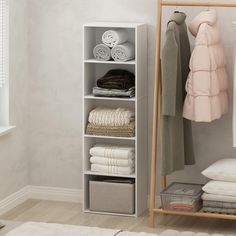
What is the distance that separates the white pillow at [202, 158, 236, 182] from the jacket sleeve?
480 millimetres

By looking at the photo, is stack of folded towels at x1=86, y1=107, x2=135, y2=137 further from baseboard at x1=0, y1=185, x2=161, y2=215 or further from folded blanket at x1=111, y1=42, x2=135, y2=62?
baseboard at x1=0, y1=185, x2=161, y2=215

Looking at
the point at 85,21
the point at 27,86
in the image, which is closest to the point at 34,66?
the point at 27,86

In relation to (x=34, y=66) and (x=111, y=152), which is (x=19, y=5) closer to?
(x=34, y=66)

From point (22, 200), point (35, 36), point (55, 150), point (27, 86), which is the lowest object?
point (22, 200)

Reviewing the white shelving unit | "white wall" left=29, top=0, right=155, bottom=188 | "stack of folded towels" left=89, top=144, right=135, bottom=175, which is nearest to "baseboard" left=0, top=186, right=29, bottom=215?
"white wall" left=29, top=0, right=155, bottom=188

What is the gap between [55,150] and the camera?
577cm

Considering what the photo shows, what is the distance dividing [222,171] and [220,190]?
0.13 metres

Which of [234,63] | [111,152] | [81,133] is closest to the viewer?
[234,63]

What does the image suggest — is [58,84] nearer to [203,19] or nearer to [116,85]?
[116,85]

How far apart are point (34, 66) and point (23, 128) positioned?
1.65 ft

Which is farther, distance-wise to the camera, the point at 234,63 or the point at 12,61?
the point at 12,61

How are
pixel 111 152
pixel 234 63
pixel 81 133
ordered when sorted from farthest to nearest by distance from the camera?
pixel 81 133, pixel 111 152, pixel 234 63

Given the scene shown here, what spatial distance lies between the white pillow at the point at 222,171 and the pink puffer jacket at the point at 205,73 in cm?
35

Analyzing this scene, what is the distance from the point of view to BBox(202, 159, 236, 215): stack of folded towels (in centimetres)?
487
